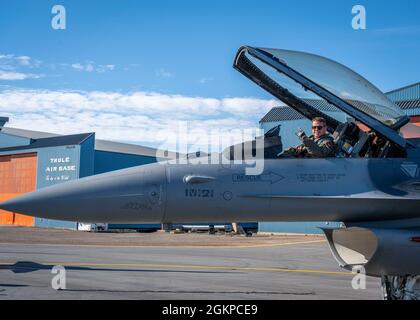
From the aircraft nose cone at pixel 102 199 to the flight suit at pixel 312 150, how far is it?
6.68 ft

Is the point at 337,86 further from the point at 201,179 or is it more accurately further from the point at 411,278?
the point at 411,278

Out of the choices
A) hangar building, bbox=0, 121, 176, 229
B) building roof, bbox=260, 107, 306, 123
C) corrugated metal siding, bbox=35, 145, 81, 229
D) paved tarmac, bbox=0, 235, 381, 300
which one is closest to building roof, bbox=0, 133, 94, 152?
hangar building, bbox=0, 121, 176, 229

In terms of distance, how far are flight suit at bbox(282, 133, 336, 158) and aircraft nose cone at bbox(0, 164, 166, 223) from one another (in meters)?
2.04

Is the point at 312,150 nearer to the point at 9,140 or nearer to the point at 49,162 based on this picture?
the point at 49,162

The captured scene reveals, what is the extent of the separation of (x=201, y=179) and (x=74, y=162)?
36.3 meters

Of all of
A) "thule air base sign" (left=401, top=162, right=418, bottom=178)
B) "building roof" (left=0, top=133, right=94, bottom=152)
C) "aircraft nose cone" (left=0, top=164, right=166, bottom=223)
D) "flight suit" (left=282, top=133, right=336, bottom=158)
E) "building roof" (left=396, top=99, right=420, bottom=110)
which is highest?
"building roof" (left=396, top=99, right=420, bottom=110)

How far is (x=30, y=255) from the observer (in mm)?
17391

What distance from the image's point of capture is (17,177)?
46.9m

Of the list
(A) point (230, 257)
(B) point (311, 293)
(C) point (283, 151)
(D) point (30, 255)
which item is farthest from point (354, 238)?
(D) point (30, 255)

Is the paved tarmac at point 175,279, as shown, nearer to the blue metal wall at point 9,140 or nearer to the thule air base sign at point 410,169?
the thule air base sign at point 410,169

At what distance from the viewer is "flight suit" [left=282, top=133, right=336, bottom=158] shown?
22.8ft

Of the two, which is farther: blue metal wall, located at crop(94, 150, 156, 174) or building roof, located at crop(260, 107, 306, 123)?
blue metal wall, located at crop(94, 150, 156, 174)

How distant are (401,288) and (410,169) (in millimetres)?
1795

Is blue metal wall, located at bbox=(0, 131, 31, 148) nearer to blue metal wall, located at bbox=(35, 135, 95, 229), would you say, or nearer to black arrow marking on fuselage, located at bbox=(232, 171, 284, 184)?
blue metal wall, located at bbox=(35, 135, 95, 229)
